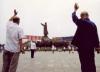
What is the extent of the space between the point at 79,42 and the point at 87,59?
18.7 inches

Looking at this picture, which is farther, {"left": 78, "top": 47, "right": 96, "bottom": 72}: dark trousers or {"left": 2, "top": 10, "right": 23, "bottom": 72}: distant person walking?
{"left": 2, "top": 10, "right": 23, "bottom": 72}: distant person walking

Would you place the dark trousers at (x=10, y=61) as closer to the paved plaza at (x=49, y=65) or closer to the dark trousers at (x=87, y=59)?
the dark trousers at (x=87, y=59)

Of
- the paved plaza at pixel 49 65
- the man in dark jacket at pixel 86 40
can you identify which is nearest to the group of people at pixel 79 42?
the man in dark jacket at pixel 86 40

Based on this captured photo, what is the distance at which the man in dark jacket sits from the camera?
9797mm

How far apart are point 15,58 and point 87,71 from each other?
177cm

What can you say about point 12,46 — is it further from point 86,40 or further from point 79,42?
point 86,40

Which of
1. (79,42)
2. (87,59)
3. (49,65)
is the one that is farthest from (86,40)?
(49,65)

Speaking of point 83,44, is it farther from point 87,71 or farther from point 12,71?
point 12,71

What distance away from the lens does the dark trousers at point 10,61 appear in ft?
32.8

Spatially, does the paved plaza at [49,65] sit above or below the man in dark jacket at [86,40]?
below

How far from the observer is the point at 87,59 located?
979cm

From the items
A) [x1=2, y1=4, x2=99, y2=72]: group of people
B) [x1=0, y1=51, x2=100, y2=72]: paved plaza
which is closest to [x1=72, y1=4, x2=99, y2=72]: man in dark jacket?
[x1=2, y1=4, x2=99, y2=72]: group of people

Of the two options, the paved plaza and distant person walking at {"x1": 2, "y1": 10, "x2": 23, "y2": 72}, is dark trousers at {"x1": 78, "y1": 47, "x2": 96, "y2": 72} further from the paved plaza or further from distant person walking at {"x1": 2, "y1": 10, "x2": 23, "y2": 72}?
the paved plaza

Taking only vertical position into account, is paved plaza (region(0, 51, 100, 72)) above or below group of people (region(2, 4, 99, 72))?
below
